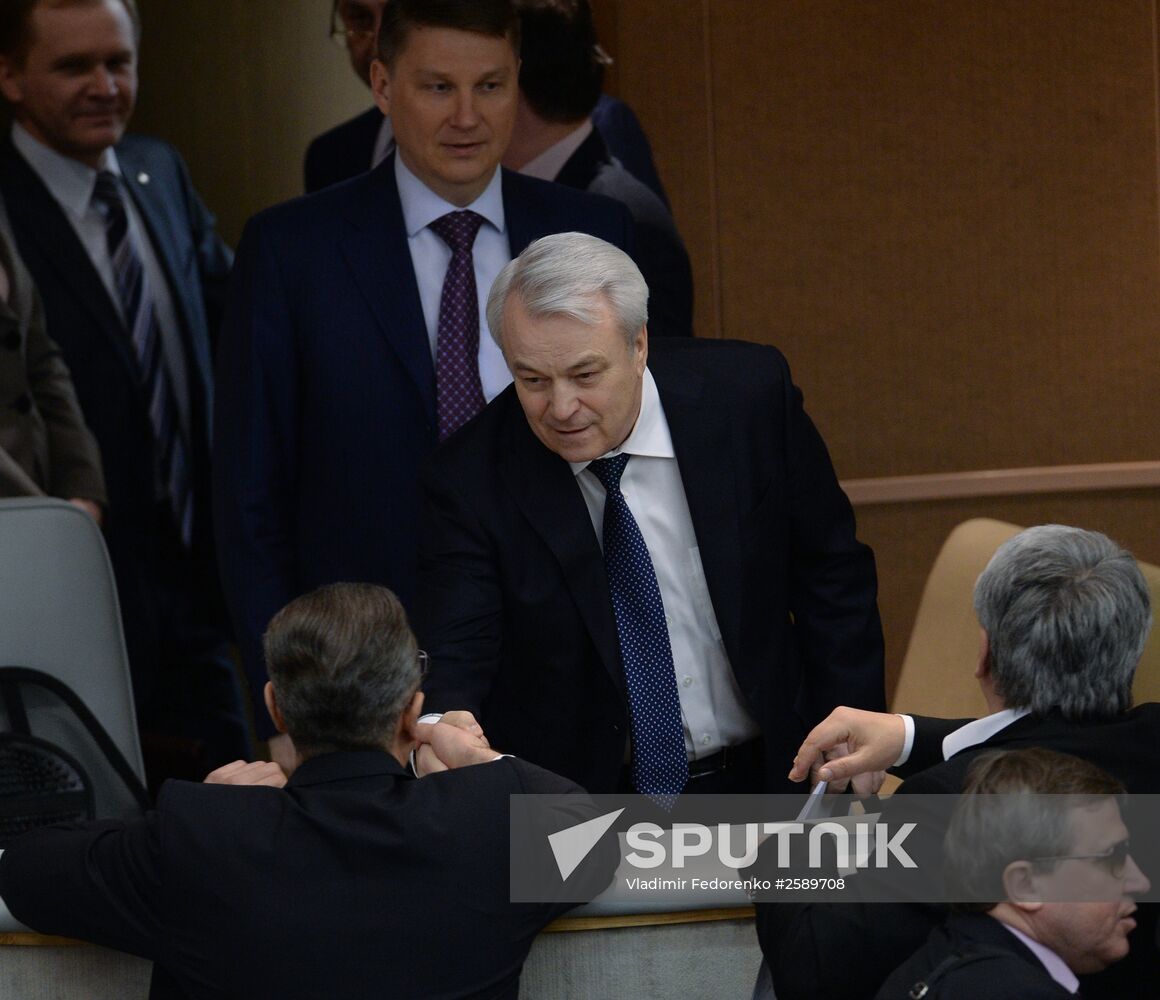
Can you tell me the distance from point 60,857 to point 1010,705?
1.11 meters

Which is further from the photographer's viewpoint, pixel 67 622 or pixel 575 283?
pixel 67 622

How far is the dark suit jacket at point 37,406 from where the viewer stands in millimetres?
3967

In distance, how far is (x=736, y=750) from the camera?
254 centimetres

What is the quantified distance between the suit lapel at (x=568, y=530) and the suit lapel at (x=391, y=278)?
426 mm

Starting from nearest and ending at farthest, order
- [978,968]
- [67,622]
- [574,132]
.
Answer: [978,968] → [67,622] → [574,132]

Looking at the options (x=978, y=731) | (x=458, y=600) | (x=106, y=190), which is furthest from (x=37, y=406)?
(x=978, y=731)

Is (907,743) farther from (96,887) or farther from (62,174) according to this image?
(62,174)

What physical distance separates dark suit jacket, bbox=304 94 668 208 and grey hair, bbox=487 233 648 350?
1.66m

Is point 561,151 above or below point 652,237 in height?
above

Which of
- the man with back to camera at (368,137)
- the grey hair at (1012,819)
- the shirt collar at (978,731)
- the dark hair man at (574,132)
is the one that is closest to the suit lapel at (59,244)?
the man with back to camera at (368,137)

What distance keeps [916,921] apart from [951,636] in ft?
5.16

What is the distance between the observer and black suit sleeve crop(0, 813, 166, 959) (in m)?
1.90

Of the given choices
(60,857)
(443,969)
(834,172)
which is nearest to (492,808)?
(443,969)

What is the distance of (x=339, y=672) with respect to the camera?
195 centimetres
